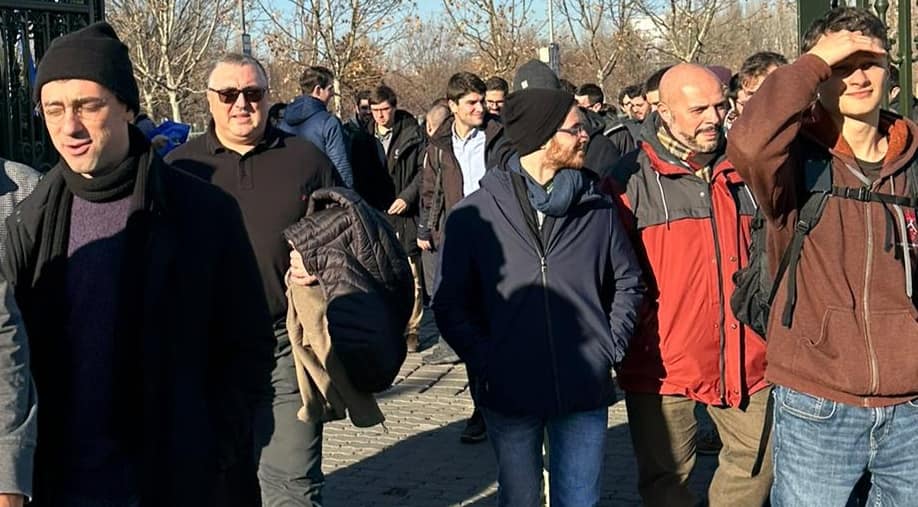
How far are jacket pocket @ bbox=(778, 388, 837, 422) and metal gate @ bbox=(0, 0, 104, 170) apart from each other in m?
4.82

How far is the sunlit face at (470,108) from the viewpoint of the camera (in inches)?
331

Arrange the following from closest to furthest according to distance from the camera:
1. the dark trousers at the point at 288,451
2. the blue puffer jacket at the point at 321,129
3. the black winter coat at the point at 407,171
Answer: the dark trousers at the point at 288,451 → the blue puffer jacket at the point at 321,129 → the black winter coat at the point at 407,171

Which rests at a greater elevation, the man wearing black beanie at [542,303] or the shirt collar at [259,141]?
the shirt collar at [259,141]

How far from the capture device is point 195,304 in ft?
11.4

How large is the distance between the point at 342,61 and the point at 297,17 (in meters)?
2.07

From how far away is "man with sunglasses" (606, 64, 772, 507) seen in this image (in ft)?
16.3

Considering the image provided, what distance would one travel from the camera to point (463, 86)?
27.9 feet

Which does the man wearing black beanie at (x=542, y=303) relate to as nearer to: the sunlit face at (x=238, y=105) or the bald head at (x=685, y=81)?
the bald head at (x=685, y=81)

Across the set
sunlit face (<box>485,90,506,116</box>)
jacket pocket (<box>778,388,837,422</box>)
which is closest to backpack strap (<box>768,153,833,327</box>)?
jacket pocket (<box>778,388,837,422</box>)

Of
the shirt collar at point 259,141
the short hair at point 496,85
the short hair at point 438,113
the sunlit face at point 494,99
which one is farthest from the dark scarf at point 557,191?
the short hair at point 438,113

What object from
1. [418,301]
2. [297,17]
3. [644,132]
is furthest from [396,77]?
[644,132]

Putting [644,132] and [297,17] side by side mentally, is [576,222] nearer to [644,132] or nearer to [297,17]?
[644,132]

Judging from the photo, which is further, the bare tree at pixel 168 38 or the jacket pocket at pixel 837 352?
the bare tree at pixel 168 38

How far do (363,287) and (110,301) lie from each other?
1.47 metres
